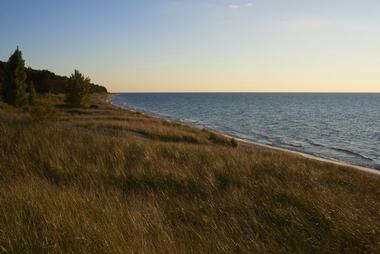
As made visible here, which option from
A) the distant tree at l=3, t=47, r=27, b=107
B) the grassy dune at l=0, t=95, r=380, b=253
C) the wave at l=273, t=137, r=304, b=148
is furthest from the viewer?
the distant tree at l=3, t=47, r=27, b=107

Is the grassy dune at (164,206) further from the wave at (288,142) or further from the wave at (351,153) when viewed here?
the wave at (288,142)

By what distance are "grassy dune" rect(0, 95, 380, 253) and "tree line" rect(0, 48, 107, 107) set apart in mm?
29064

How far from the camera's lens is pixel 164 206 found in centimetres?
645

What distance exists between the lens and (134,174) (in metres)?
8.68

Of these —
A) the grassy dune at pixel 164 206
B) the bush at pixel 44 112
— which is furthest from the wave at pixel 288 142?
the grassy dune at pixel 164 206

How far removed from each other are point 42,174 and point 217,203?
3636mm

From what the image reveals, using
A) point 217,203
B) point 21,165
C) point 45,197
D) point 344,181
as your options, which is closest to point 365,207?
point 217,203

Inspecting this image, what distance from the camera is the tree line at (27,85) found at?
4256 cm

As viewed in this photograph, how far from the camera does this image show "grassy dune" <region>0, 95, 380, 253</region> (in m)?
4.57

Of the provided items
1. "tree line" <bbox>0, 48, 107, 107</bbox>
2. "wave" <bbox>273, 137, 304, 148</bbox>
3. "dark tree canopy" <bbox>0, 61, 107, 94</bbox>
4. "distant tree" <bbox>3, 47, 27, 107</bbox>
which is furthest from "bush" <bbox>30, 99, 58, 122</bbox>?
"dark tree canopy" <bbox>0, 61, 107, 94</bbox>

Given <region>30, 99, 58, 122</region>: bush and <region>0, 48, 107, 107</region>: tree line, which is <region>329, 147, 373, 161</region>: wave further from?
<region>0, 48, 107, 107</region>: tree line

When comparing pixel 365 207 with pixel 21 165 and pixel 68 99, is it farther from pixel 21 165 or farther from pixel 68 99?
pixel 68 99

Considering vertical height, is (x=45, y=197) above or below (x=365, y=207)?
above

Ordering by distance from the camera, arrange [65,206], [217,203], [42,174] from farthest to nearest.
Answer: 1. [42,174]
2. [217,203]
3. [65,206]
